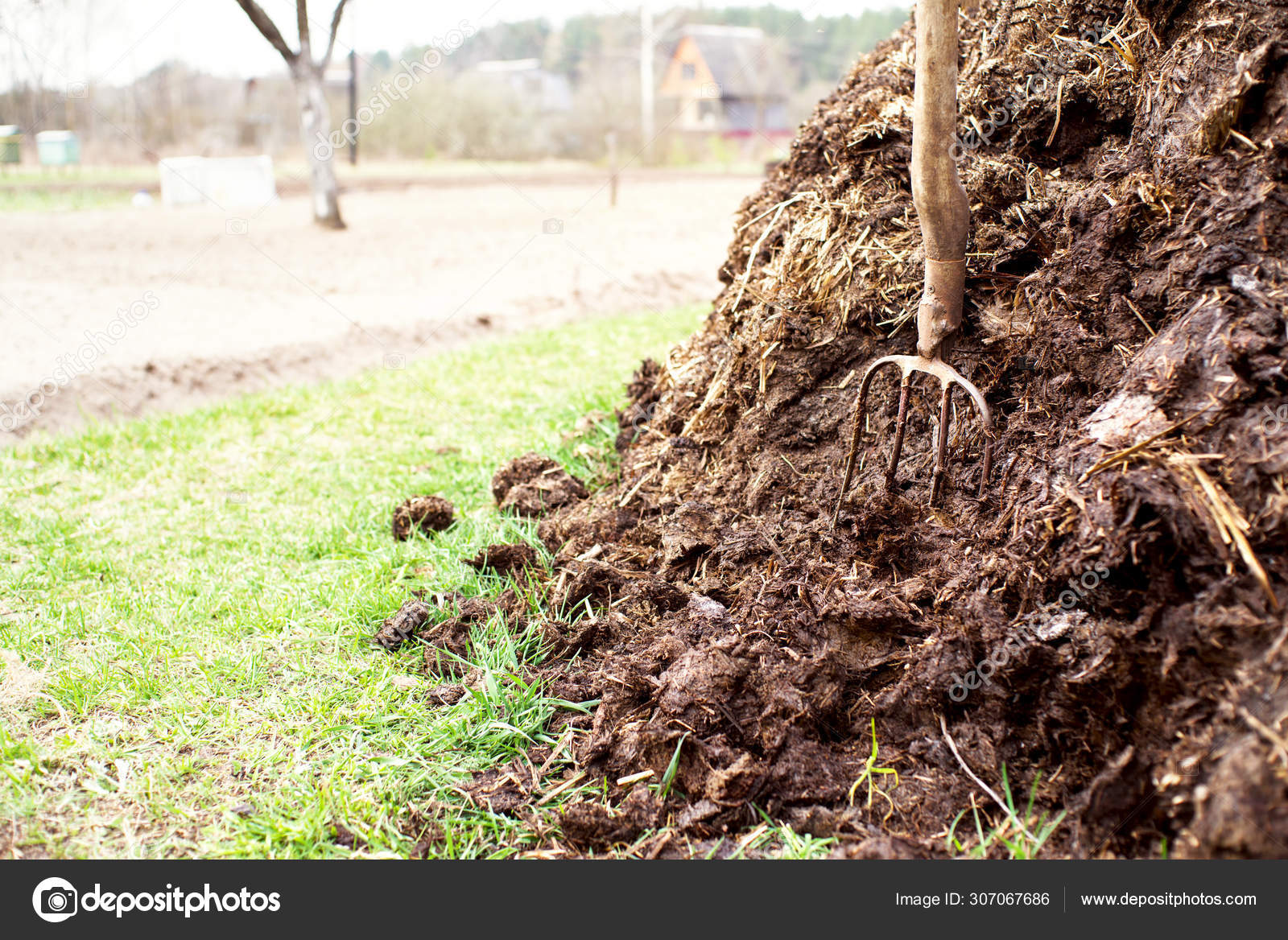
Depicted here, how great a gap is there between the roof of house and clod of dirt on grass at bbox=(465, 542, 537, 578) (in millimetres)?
31364

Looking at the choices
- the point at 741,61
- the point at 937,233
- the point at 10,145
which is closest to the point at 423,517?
the point at 937,233

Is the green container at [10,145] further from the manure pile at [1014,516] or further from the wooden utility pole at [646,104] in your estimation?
the manure pile at [1014,516]

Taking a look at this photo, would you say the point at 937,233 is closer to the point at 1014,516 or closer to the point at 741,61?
the point at 1014,516

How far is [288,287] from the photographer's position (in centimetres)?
927

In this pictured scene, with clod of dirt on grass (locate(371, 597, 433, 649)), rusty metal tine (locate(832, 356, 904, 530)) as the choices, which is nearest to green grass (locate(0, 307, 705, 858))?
clod of dirt on grass (locate(371, 597, 433, 649))

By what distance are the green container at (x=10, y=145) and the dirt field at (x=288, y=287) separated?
9637mm

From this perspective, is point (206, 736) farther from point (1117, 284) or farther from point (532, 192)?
point (532, 192)
